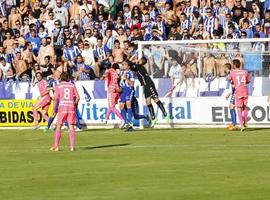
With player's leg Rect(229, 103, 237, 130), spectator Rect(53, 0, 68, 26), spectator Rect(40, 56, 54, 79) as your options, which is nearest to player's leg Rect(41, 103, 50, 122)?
spectator Rect(40, 56, 54, 79)

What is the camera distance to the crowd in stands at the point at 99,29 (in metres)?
37.7

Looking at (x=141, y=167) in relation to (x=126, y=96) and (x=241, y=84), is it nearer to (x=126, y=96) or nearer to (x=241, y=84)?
(x=241, y=84)

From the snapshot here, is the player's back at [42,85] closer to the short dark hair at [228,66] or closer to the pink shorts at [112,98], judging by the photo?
the pink shorts at [112,98]

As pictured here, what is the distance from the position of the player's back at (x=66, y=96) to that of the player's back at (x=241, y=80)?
25.6 ft

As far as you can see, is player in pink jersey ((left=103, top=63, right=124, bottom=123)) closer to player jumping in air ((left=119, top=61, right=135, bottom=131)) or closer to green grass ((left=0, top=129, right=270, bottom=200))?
player jumping in air ((left=119, top=61, right=135, bottom=131))

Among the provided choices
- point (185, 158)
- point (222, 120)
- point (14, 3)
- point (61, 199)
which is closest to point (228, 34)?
point (222, 120)

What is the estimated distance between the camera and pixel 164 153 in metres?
24.7

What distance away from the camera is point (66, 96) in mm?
25656

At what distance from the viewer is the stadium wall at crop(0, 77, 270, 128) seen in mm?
34219

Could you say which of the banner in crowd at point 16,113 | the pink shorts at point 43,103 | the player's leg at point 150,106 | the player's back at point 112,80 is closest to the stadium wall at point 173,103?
the banner in crowd at point 16,113

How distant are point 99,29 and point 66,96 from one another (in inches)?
588

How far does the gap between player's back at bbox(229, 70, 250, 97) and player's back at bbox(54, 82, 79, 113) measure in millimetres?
7810

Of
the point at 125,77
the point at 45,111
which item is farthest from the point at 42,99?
the point at 125,77

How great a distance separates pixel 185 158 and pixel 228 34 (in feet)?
46.8
